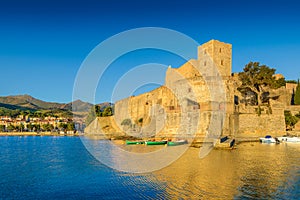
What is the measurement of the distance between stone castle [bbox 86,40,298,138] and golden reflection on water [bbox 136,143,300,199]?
7.29 m

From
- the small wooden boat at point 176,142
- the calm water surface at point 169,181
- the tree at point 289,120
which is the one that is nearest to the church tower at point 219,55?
the tree at point 289,120

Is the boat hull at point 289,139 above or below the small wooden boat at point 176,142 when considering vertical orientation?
above

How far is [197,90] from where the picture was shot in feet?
78.6

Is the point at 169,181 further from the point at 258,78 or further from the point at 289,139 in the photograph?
the point at 258,78

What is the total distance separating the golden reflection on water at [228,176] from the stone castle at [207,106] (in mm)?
7286

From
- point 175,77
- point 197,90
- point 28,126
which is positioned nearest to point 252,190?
point 197,90

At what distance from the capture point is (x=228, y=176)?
8711 millimetres

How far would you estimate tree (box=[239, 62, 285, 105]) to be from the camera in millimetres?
23172

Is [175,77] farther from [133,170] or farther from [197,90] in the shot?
[133,170]

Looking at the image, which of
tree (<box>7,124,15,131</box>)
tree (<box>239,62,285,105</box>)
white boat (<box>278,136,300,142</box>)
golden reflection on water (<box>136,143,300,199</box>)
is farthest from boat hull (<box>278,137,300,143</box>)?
tree (<box>7,124,15,131</box>)

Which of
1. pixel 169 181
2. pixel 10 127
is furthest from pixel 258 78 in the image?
pixel 10 127

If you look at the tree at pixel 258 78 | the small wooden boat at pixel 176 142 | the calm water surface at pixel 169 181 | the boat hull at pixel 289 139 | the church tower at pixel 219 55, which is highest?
the church tower at pixel 219 55

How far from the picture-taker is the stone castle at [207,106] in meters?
19.7

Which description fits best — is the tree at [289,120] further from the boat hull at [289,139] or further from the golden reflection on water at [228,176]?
the golden reflection on water at [228,176]
